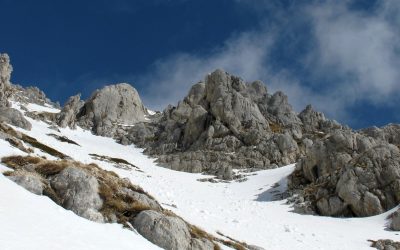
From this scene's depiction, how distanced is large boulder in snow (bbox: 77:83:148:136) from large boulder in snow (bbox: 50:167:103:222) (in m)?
141

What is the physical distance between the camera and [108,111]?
18388cm

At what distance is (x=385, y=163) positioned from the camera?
61844 millimetres

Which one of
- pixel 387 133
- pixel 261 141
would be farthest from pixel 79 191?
pixel 387 133

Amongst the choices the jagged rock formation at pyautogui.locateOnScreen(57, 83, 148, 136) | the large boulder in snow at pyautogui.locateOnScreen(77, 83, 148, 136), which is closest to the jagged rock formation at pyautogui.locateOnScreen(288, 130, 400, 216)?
the jagged rock formation at pyautogui.locateOnScreen(57, 83, 148, 136)

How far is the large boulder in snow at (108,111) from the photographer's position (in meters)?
167

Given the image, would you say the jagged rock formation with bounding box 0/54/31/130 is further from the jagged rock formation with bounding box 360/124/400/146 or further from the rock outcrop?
the jagged rock formation with bounding box 360/124/400/146

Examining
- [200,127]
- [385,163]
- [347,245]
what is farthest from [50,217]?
[200,127]

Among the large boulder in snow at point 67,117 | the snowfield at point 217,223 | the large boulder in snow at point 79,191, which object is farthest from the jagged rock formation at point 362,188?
the large boulder in snow at point 67,117

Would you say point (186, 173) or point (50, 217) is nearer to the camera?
point (50, 217)

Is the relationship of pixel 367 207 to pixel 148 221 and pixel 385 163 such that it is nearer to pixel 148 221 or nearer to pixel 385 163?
pixel 385 163

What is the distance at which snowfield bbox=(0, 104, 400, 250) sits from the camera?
16250mm

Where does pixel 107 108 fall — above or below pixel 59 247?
above

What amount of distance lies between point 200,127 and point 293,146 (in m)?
29.9

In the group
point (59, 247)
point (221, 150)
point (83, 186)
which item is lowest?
point (59, 247)
